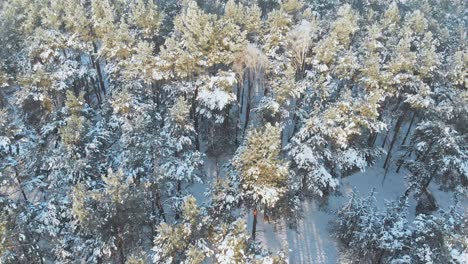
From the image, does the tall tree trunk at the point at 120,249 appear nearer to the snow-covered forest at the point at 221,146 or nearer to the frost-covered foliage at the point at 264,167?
the snow-covered forest at the point at 221,146

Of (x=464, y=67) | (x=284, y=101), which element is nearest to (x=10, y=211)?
(x=284, y=101)

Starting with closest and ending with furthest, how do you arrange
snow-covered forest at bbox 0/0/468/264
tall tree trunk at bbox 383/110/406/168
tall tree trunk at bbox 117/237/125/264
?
snow-covered forest at bbox 0/0/468/264
tall tree trunk at bbox 117/237/125/264
tall tree trunk at bbox 383/110/406/168

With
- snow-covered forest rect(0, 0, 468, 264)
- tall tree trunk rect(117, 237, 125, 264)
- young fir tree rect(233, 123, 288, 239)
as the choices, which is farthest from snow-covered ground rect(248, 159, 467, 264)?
tall tree trunk rect(117, 237, 125, 264)

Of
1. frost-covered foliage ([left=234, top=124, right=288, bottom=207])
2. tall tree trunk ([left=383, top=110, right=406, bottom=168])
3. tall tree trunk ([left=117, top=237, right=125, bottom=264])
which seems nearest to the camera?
tall tree trunk ([left=117, top=237, right=125, bottom=264])

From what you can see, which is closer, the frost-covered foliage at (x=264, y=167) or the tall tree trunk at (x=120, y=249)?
the tall tree trunk at (x=120, y=249)

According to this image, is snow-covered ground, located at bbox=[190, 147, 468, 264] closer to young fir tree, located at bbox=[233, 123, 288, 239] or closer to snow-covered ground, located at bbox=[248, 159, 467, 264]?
snow-covered ground, located at bbox=[248, 159, 467, 264]

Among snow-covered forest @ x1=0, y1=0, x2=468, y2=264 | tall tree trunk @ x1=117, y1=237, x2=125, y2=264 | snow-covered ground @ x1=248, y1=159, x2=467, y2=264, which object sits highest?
snow-covered forest @ x1=0, y1=0, x2=468, y2=264

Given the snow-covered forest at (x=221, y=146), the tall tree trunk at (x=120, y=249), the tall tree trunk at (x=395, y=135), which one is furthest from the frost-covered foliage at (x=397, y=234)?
the tall tree trunk at (x=120, y=249)

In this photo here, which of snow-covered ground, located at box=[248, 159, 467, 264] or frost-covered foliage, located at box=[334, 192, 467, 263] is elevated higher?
frost-covered foliage, located at box=[334, 192, 467, 263]

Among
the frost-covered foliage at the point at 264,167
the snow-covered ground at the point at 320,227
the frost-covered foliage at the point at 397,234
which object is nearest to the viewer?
the frost-covered foliage at the point at 397,234
